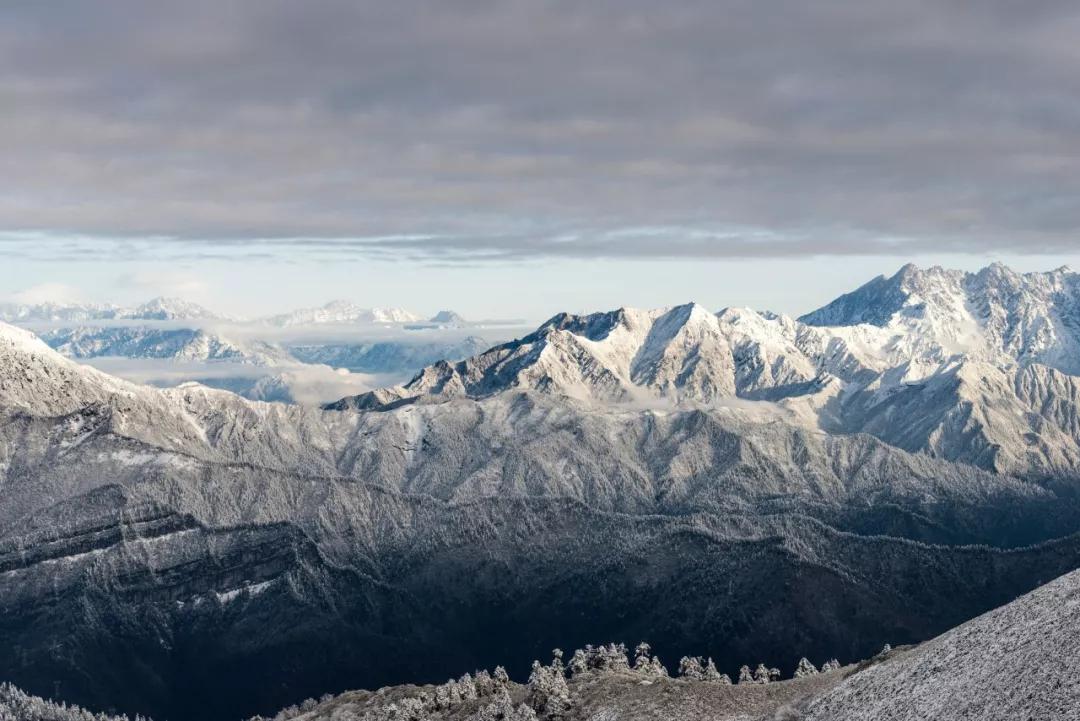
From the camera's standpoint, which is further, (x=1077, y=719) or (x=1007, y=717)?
(x=1007, y=717)
